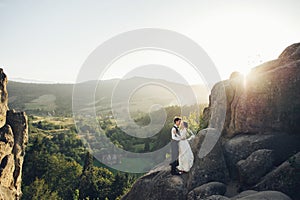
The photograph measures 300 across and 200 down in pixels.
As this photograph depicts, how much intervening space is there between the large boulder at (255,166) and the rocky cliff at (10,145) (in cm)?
3183

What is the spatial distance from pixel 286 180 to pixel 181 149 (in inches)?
261

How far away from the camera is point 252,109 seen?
67.8 feet

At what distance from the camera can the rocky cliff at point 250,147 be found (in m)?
15.4

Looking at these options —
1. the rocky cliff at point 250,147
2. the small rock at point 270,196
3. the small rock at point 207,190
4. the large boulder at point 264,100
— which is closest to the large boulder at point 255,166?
the rocky cliff at point 250,147

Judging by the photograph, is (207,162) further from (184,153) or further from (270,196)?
(270,196)

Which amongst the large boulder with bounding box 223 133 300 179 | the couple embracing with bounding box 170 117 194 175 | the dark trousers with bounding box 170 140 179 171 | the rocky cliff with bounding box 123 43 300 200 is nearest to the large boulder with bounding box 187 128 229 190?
the rocky cliff with bounding box 123 43 300 200

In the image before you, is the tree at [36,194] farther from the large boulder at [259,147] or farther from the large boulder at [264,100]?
the large boulder at [259,147]

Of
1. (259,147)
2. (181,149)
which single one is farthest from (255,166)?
(181,149)

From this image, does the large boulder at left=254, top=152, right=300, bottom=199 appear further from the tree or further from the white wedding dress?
the tree

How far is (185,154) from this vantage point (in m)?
18.2

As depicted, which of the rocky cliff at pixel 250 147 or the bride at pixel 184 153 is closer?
the rocky cliff at pixel 250 147

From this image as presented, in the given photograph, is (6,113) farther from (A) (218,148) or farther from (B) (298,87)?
(B) (298,87)

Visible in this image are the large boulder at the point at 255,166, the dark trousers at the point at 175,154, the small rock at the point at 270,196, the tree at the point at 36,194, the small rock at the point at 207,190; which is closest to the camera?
the small rock at the point at 270,196

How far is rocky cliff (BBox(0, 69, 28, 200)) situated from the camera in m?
38.4
